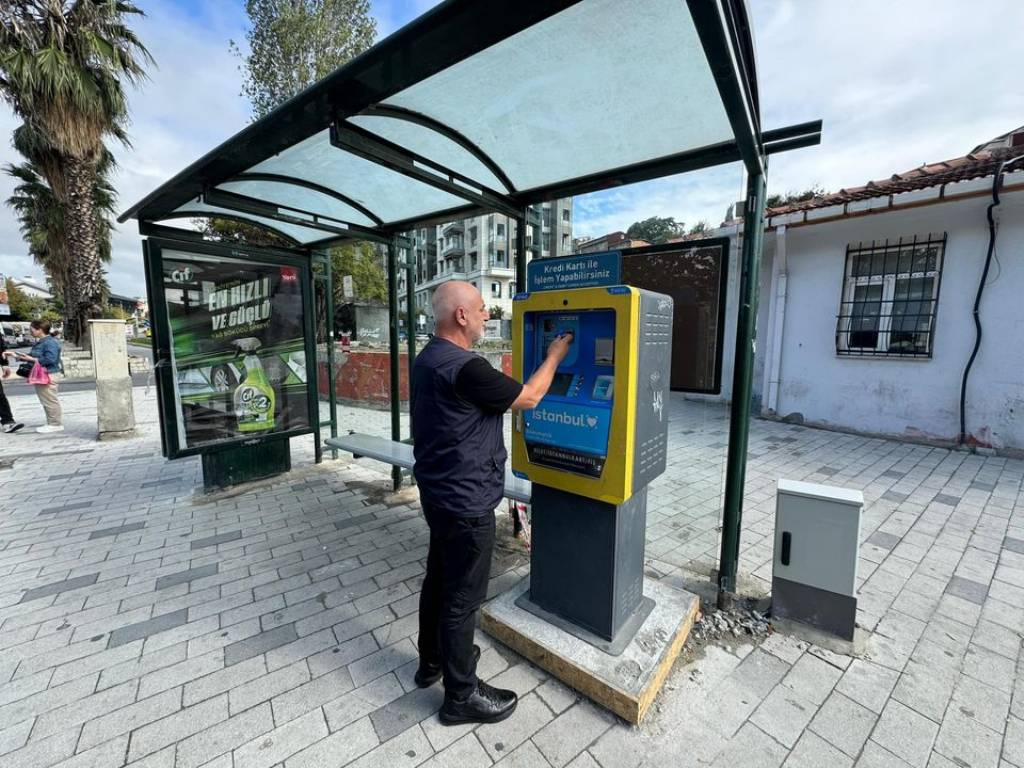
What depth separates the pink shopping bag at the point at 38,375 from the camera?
261 inches

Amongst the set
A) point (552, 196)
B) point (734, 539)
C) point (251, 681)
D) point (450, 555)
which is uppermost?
point (552, 196)

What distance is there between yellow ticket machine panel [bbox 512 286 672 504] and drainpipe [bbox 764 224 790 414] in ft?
20.4

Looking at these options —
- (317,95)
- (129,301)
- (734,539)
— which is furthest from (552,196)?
(129,301)

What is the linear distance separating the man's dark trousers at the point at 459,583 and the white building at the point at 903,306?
164 inches

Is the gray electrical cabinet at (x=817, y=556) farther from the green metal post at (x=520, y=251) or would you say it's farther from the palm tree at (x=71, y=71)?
the palm tree at (x=71, y=71)

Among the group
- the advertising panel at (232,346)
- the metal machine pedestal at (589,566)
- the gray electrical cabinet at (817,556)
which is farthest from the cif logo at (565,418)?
the advertising panel at (232,346)

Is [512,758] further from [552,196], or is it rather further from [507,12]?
[552,196]

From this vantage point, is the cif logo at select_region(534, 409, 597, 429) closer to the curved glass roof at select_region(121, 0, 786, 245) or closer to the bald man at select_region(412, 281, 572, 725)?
the bald man at select_region(412, 281, 572, 725)

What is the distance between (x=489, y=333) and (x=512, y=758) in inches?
740

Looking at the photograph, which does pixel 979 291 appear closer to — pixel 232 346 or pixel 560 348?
pixel 560 348

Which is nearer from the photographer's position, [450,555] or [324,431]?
[450,555]

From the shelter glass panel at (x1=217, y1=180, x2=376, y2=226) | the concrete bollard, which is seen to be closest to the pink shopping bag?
the concrete bollard

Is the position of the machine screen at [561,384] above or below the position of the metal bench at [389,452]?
above

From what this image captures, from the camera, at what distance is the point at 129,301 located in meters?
69.8
